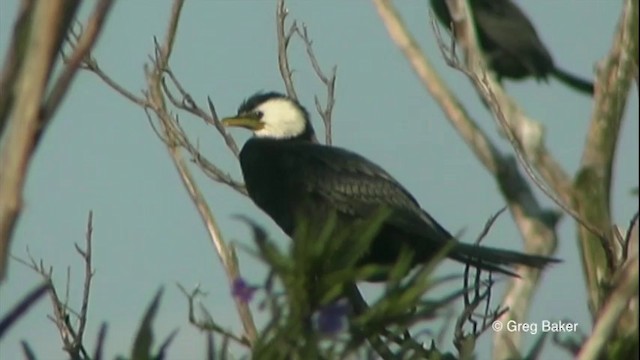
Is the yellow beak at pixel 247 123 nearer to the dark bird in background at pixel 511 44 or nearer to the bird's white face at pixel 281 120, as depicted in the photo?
the bird's white face at pixel 281 120

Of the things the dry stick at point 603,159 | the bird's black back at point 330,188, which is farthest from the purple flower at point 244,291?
the bird's black back at point 330,188

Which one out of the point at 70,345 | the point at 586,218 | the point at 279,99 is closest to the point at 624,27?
the point at 586,218

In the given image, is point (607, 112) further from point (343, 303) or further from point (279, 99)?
point (279, 99)

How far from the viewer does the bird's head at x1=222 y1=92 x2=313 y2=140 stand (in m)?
7.40

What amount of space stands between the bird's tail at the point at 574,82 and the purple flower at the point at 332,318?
3.16 m

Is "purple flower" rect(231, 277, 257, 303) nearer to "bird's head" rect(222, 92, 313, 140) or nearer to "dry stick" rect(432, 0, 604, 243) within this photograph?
"dry stick" rect(432, 0, 604, 243)

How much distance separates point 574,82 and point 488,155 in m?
2.21

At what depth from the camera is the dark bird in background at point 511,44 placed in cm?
522

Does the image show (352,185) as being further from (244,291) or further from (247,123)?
(244,291)

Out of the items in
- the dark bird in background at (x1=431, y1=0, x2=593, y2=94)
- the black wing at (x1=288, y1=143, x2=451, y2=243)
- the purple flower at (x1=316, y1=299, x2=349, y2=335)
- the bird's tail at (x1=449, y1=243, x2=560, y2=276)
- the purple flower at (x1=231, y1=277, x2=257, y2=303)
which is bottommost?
the bird's tail at (x1=449, y1=243, x2=560, y2=276)

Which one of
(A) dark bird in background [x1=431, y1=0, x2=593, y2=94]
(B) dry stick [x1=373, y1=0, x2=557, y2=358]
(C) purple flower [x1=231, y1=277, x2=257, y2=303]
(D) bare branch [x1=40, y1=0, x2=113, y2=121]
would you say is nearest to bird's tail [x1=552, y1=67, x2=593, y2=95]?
(A) dark bird in background [x1=431, y1=0, x2=593, y2=94]

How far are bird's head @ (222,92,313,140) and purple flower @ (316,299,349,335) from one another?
5.25m

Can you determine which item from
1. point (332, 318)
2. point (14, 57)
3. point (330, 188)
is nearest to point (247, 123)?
point (330, 188)

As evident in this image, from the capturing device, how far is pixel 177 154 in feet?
19.1
